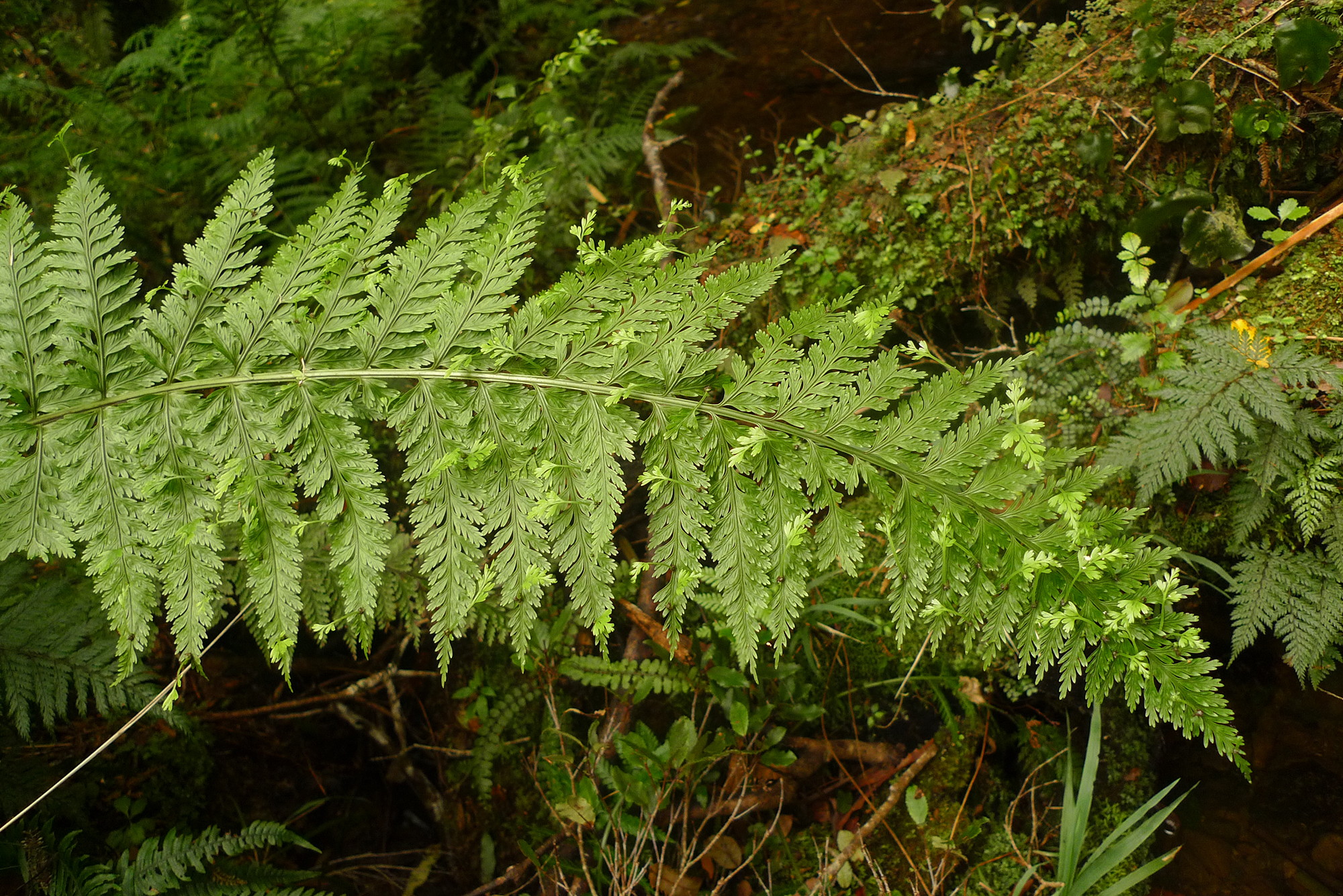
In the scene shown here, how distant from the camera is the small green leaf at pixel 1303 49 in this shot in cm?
225

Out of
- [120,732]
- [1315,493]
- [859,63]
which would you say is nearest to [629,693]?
[120,732]

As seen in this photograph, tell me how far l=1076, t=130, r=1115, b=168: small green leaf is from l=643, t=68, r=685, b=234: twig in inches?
66.2

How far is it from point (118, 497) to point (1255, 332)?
353 cm

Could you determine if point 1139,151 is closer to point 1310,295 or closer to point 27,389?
point 1310,295

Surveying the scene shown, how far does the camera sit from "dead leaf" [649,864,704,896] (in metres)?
2.36

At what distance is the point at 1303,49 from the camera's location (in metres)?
2.26

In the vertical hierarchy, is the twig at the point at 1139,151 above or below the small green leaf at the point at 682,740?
above

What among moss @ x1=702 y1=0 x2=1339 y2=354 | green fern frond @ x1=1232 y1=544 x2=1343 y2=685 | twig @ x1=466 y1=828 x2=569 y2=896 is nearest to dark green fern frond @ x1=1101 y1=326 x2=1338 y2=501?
A: green fern frond @ x1=1232 y1=544 x2=1343 y2=685

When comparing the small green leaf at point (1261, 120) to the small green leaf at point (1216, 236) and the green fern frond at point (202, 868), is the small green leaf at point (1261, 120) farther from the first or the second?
the green fern frond at point (202, 868)

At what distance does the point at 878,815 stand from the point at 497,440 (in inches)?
74.3

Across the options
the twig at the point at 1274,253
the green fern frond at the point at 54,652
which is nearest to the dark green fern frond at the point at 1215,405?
the twig at the point at 1274,253

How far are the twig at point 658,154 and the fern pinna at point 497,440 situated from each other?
153 centimetres

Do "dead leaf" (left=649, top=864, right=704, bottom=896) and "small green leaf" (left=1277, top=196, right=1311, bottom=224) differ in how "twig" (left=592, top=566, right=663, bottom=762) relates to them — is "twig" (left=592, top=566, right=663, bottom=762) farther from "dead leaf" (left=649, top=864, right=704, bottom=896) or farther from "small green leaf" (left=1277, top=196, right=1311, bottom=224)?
"small green leaf" (left=1277, top=196, right=1311, bottom=224)

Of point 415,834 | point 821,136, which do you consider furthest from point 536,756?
point 821,136
